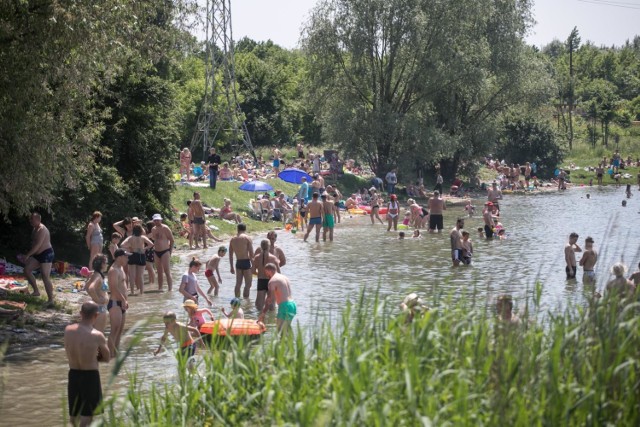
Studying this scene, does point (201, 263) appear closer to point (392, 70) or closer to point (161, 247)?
point (161, 247)

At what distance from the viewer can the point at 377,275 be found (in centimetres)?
2097

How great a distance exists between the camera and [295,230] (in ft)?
96.2

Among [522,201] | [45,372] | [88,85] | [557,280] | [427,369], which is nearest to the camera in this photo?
[427,369]

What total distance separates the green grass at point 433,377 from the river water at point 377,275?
0.50 metres

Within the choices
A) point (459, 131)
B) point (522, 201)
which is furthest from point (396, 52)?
point (522, 201)

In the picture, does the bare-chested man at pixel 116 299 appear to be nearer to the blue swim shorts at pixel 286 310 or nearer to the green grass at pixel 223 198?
the blue swim shorts at pixel 286 310

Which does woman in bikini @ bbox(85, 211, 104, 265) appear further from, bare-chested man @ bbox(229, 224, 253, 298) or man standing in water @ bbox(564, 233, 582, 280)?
man standing in water @ bbox(564, 233, 582, 280)

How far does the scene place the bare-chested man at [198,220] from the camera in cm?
2430

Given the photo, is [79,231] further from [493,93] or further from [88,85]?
[493,93]

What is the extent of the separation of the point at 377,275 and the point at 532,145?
39393mm

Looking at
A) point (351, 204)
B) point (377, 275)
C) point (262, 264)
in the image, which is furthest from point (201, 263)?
point (351, 204)

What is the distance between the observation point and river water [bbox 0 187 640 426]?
10758mm

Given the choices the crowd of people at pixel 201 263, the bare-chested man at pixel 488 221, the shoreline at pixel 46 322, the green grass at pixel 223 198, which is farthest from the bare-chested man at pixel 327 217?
the shoreline at pixel 46 322

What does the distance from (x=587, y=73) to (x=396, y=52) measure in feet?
178
